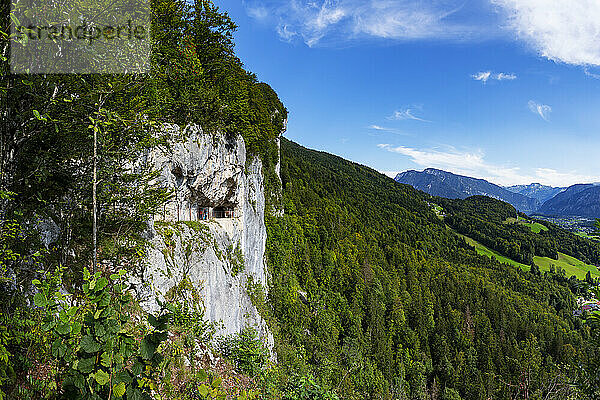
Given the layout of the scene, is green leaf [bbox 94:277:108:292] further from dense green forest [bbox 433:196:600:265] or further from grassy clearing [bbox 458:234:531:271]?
dense green forest [bbox 433:196:600:265]

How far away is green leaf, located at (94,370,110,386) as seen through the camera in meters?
1.96

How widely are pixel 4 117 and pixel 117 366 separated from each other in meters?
4.39

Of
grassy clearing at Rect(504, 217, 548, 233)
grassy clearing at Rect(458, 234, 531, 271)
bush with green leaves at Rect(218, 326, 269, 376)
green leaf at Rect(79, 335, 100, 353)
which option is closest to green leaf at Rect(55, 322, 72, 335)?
green leaf at Rect(79, 335, 100, 353)

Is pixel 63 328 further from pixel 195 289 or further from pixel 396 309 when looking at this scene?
pixel 396 309

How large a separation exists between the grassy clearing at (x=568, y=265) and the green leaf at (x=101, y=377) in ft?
463

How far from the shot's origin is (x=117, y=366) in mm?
2152

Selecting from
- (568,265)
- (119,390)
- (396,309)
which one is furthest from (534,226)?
(119,390)

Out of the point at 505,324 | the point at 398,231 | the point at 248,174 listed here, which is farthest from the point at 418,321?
the point at 248,174

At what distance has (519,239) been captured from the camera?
417 feet

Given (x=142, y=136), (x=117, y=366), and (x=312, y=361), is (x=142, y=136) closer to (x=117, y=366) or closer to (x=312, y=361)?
(x=117, y=366)

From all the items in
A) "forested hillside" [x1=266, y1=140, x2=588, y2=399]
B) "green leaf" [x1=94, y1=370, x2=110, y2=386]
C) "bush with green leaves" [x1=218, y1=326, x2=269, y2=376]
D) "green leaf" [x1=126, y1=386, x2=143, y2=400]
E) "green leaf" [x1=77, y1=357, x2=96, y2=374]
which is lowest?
"forested hillside" [x1=266, y1=140, x2=588, y2=399]

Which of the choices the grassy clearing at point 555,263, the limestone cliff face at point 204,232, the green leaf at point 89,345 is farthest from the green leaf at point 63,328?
the grassy clearing at point 555,263

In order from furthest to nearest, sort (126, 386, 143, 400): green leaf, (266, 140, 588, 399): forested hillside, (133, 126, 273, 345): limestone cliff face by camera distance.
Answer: (266, 140, 588, 399): forested hillside
(133, 126, 273, 345): limestone cliff face
(126, 386, 143, 400): green leaf

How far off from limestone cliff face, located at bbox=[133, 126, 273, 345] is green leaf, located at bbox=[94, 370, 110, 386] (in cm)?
517
